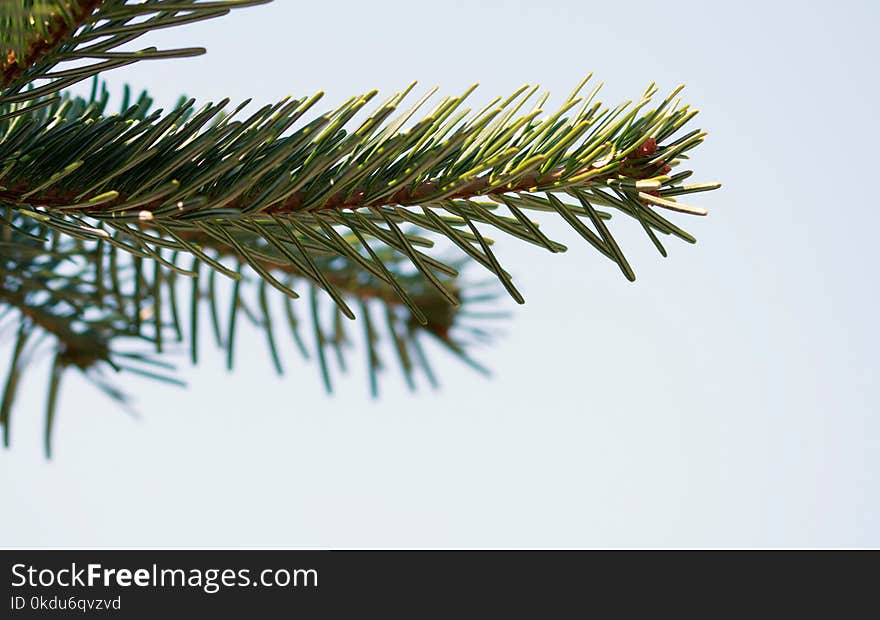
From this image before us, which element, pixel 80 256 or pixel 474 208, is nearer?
pixel 474 208

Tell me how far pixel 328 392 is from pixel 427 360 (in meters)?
0.09

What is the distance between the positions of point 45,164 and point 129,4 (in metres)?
0.05

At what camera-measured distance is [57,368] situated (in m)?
0.41

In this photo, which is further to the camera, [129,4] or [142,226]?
[142,226]

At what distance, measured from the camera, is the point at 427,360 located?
472mm

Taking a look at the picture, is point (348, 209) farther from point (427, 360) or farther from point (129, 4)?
point (427, 360)

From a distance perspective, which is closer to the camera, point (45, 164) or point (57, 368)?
point (45, 164)

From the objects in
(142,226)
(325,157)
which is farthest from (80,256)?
(325,157)

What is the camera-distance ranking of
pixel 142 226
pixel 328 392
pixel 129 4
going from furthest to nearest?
1. pixel 328 392
2. pixel 142 226
3. pixel 129 4

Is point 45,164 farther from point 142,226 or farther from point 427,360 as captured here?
point 427,360

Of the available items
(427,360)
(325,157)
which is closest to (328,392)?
(427,360)

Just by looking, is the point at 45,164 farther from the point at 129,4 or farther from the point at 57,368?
the point at 57,368

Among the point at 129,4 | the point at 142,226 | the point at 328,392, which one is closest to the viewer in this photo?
the point at 129,4

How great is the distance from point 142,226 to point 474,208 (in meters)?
0.12
